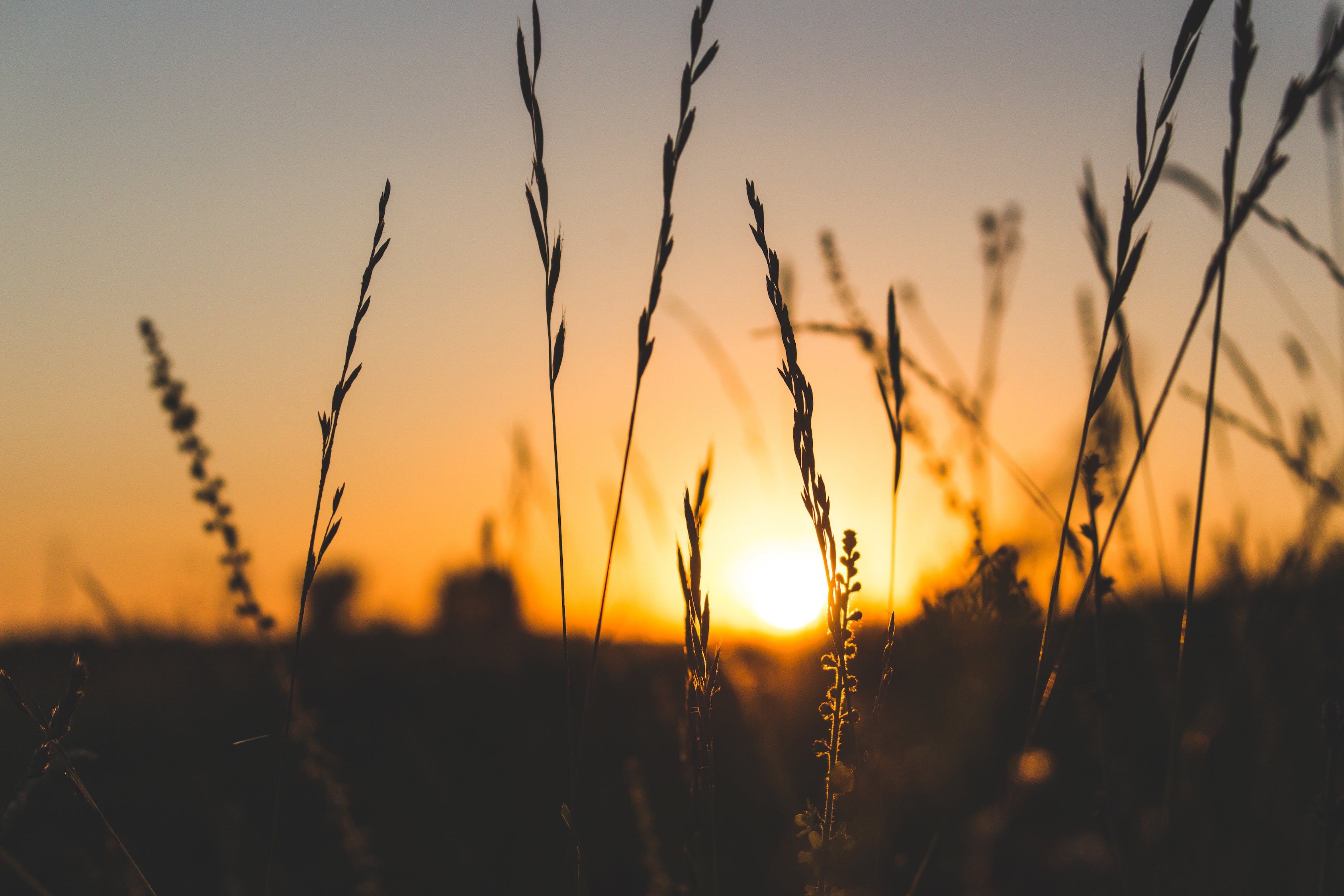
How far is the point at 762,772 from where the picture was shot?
106 inches

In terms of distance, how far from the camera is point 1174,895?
1.37 m

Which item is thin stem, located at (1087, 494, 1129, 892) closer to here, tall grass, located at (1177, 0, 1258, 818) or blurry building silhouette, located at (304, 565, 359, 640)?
tall grass, located at (1177, 0, 1258, 818)

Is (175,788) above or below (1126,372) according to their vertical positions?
below

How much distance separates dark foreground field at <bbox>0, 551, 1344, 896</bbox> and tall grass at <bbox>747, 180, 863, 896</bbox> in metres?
0.03

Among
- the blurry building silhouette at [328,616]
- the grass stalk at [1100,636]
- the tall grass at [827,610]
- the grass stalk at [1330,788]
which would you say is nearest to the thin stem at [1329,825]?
the grass stalk at [1330,788]

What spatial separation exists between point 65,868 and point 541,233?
2353mm

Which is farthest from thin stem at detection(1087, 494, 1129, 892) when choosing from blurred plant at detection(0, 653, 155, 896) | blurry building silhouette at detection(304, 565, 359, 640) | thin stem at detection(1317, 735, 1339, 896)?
blurry building silhouette at detection(304, 565, 359, 640)

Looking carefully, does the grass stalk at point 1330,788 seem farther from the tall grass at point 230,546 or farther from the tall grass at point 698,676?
the tall grass at point 230,546

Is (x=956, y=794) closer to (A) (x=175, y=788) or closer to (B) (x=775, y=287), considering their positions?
A: (B) (x=775, y=287)

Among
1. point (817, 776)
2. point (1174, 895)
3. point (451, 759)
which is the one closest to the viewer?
Answer: point (1174, 895)

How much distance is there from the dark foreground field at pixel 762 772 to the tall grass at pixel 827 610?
0.10ft

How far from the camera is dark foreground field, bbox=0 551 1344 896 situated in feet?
4.55

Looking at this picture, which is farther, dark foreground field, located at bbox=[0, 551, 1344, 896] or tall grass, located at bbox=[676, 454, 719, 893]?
dark foreground field, located at bbox=[0, 551, 1344, 896]

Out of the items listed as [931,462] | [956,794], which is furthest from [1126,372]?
[956,794]
